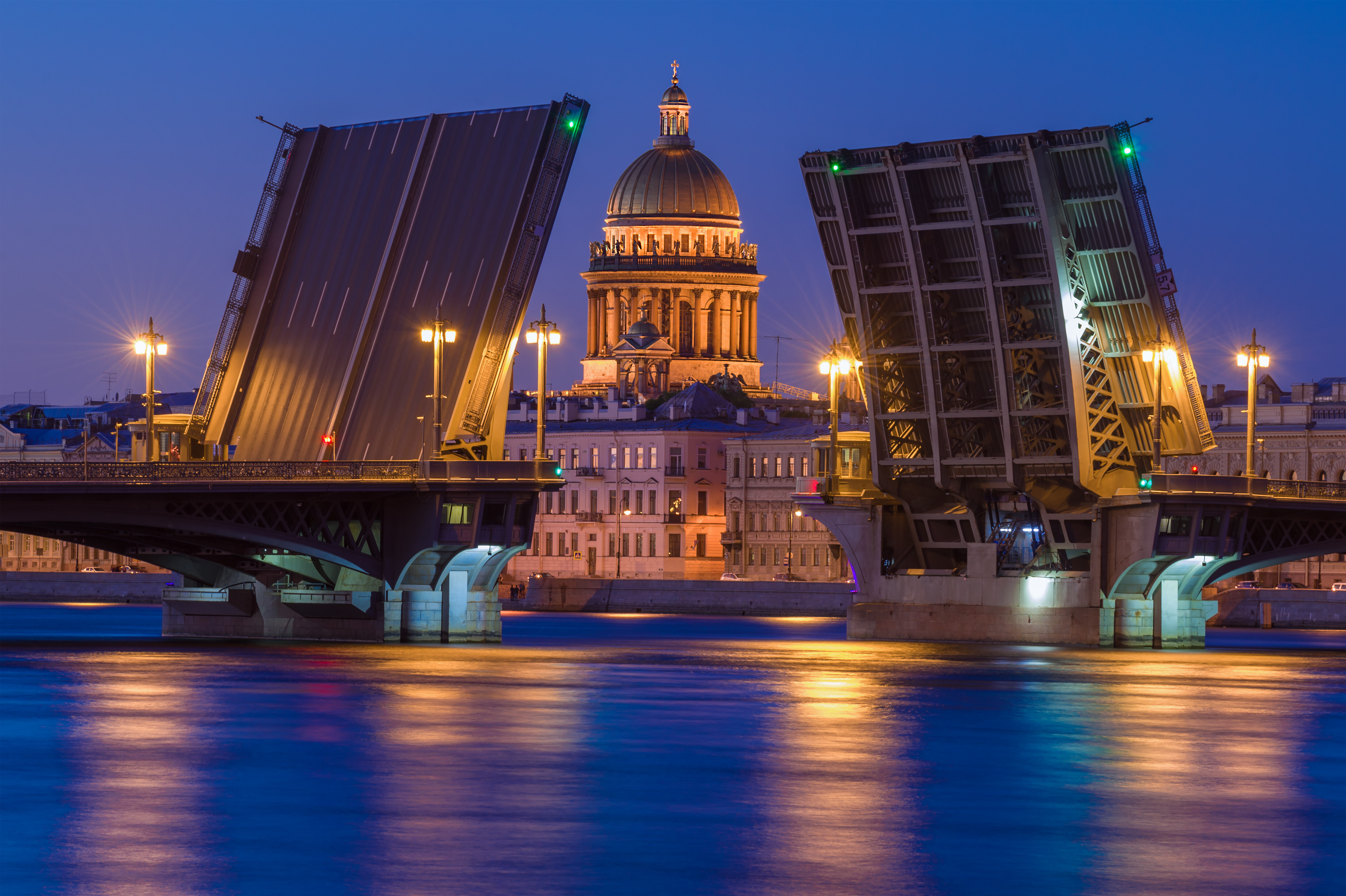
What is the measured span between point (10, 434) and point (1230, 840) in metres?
137

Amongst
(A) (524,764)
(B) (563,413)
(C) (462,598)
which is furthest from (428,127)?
(B) (563,413)

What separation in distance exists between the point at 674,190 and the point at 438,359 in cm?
11656

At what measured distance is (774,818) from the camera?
20750 millimetres

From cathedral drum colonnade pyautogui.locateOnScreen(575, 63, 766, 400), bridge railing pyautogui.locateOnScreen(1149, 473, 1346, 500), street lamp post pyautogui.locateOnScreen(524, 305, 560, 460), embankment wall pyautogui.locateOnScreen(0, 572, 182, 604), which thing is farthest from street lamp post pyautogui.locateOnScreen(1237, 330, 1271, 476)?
cathedral drum colonnade pyautogui.locateOnScreen(575, 63, 766, 400)

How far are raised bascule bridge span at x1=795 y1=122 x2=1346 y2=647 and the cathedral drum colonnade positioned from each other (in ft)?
342

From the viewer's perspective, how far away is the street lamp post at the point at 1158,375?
180 ft

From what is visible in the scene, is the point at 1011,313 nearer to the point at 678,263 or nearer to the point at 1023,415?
the point at 1023,415

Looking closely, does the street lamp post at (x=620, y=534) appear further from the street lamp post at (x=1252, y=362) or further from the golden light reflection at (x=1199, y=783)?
the golden light reflection at (x=1199, y=783)

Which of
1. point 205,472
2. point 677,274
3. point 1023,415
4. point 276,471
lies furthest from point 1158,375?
point 677,274

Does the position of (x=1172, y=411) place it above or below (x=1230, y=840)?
above

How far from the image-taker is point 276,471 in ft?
184

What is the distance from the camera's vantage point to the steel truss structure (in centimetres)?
5403

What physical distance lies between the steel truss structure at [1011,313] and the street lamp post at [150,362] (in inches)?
602

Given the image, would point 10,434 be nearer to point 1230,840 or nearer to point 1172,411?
point 1172,411
